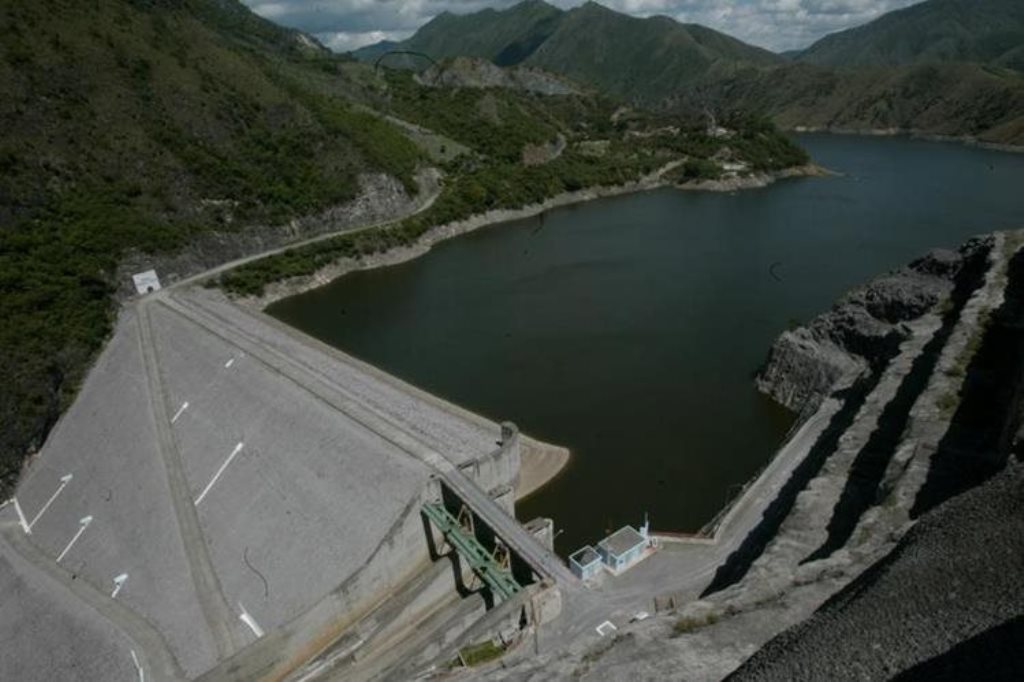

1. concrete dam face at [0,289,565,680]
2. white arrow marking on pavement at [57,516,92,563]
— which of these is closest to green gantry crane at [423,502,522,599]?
concrete dam face at [0,289,565,680]

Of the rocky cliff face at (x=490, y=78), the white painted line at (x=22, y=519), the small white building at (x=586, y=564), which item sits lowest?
the white painted line at (x=22, y=519)

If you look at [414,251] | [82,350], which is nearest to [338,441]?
[82,350]

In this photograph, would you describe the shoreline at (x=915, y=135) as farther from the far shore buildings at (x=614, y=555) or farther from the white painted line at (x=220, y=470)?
the white painted line at (x=220, y=470)

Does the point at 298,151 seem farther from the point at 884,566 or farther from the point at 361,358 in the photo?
the point at 884,566

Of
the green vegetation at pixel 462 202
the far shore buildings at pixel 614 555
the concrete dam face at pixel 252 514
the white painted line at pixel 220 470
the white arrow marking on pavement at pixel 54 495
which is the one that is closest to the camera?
the far shore buildings at pixel 614 555

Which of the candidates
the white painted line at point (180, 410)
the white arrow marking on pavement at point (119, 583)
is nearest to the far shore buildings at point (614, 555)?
the white arrow marking on pavement at point (119, 583)

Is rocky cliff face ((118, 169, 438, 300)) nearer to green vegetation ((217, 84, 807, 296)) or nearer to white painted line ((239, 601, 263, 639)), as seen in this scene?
green vegetation ((217, 84, 807, 296))
